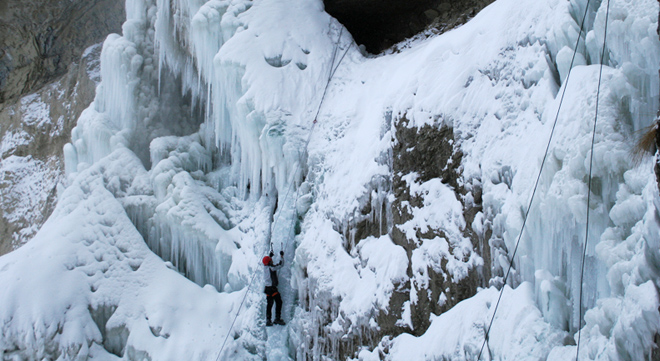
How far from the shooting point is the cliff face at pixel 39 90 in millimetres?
12688

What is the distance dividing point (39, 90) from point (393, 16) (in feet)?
32.9

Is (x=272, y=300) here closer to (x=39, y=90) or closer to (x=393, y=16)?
(x=393, y=16)

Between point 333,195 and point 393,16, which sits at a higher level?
point 393,16

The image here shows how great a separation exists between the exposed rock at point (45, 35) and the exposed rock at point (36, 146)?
51cm

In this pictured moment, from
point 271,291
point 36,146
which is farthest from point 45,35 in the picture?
point 271,291

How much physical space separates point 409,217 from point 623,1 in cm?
280

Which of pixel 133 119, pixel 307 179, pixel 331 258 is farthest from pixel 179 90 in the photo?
pixel 331 258

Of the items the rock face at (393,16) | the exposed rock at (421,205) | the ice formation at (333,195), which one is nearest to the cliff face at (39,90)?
the ice formation at (333,195)

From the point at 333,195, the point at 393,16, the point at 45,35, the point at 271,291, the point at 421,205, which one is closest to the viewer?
the point at 421,205

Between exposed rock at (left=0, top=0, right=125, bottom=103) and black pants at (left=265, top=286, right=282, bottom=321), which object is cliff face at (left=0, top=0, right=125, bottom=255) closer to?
exposed rock at (left=0, top=0, right=125, bottom=103)

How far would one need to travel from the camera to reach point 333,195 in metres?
6.64

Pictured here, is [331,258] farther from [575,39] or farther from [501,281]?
[575,39]

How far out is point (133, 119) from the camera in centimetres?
959

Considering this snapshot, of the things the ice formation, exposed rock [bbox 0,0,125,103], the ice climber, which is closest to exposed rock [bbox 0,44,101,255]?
exposed rock [bbox 0,0,125,103]
